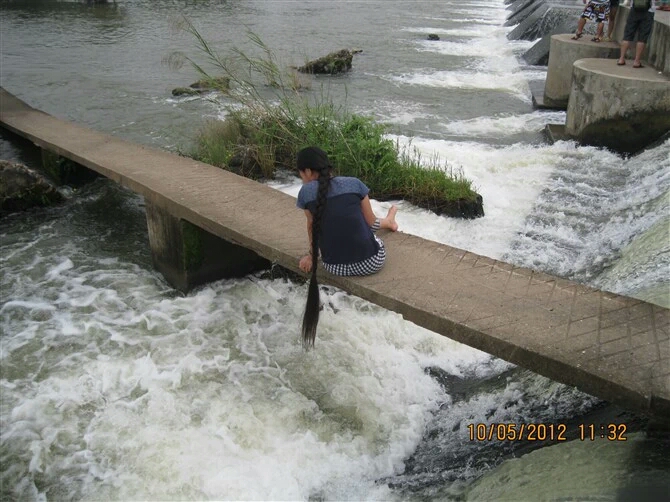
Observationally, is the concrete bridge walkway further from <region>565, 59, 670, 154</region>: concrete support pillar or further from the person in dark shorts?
the person in dark shorts

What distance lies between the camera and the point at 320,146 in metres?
7.43

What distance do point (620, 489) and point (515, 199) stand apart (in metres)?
5.15

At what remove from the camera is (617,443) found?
Result: 316 cm

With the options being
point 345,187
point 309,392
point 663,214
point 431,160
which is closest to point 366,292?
point 345,187

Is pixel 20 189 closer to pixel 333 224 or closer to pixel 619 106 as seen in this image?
pixel 333 224

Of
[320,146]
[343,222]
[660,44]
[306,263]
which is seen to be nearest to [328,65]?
[660,44]

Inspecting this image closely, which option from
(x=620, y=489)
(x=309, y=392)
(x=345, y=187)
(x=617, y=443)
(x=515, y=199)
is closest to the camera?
(x=620, y=489)

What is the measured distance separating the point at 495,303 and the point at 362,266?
2.96 feet

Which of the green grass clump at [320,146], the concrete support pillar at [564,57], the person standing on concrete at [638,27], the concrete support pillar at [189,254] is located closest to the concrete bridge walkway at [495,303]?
the concrete support pillar at [189,254]

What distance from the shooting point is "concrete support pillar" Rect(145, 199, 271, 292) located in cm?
552

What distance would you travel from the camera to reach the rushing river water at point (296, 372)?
12.0 feet

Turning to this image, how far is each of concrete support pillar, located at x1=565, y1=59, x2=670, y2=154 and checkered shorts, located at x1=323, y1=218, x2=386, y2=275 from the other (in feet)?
21.3

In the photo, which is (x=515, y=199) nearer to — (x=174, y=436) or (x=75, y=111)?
(x=174, y=436)

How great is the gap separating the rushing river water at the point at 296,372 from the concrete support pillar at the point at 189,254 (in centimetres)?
13
